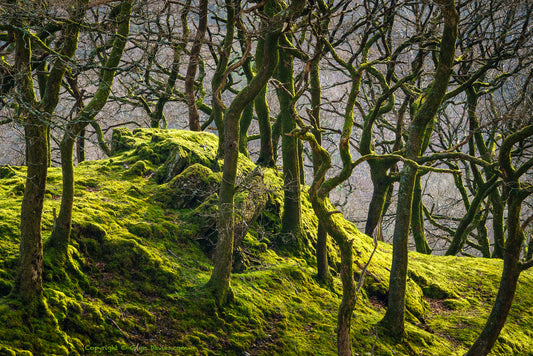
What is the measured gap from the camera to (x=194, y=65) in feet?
31.1

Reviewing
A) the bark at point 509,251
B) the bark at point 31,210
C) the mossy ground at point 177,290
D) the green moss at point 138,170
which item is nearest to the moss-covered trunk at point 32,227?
the bark at point 31,210

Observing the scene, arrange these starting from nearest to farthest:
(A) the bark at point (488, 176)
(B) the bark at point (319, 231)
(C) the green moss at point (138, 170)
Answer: (B) the bark at point (319, 231), (C) the green moss at point (138, 170), (A) the bark at point (488, 176)

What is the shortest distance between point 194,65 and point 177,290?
5393mm

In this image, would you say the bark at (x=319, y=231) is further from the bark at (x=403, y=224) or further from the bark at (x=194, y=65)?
the bark at (x=194, y=65)

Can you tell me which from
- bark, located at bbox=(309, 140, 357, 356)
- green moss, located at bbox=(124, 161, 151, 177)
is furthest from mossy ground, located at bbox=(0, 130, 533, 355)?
bark, located at bbox=(309, 140, 357, 356)

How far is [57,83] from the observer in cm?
468

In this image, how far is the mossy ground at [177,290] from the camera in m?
5.09

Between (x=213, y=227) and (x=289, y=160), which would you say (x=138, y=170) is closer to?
(x=213, y=227)

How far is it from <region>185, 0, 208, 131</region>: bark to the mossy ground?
0.91 m

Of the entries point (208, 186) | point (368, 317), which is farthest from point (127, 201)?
point (368, 317)

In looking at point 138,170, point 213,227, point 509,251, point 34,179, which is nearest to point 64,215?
point 34,179

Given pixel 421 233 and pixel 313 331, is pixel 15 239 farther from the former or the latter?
pixel 421 233

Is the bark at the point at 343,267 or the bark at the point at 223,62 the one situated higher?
the bark at the point at 223,62

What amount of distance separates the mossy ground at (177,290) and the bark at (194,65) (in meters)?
0.91
